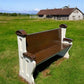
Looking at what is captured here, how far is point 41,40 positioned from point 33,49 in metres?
0.56

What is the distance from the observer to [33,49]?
379 cm

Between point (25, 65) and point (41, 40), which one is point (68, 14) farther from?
point (25, 65)

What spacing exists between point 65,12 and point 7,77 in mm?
31476

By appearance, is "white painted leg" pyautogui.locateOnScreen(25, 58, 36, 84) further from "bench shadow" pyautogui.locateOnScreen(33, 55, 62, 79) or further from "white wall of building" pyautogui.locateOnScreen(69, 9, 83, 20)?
"white wall of building" pyautogui.locateOnScreen(69, 9, 83, 20)

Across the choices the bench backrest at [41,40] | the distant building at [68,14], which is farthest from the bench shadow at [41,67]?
the distant building at [68,14]

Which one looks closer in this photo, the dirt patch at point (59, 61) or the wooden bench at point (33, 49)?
the wooden bench at point (33, 49)

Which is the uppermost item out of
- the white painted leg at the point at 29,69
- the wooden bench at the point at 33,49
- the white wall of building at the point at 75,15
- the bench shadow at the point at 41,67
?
the white wall of building at the point at 75,15

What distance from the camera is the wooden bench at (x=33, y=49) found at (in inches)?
133

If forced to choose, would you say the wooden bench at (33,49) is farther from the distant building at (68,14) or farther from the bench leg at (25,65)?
the distant building at (68,14)

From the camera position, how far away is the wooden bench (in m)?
3.38

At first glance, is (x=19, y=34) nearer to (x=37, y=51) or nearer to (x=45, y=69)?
(x=37, y=51)

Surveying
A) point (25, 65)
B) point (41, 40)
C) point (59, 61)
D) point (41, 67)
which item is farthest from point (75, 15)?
point (25, 65)

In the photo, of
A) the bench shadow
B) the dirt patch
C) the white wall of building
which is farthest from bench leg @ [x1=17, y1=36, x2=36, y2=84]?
the white wall of building

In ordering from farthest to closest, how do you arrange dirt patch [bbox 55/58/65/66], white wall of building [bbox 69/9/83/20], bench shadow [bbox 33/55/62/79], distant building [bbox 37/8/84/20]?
white wall of building [bbox 69/9/83/20] → distant building [bbox 37/8/84/20] → dirt patch [bbox 55/58/65/66] → bench shadow [bbox 33/55/62/79]
